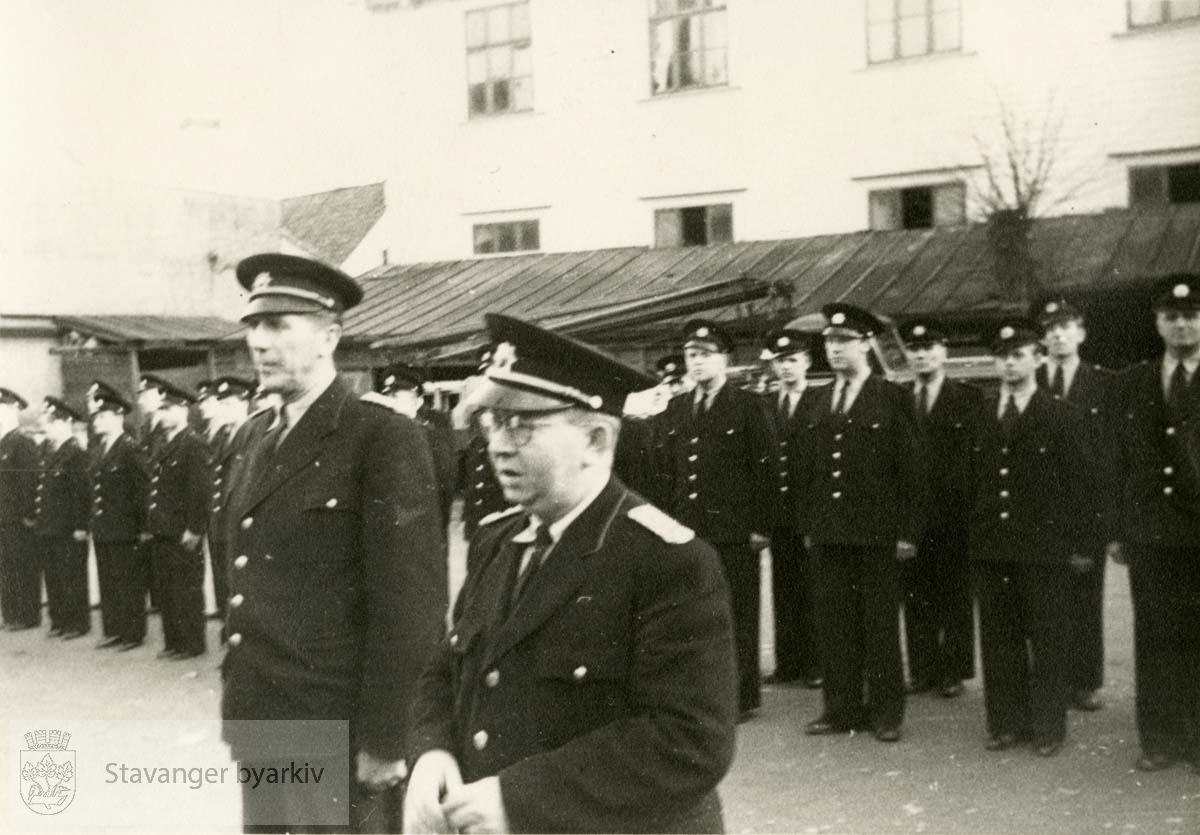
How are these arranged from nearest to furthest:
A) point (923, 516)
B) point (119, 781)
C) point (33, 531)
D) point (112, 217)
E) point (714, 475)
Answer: point (119, 781) → point (923, 516) → point (714, 475) → point (33, 531) → point (112, 217)

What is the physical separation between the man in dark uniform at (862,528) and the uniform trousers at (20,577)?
650 centimetres

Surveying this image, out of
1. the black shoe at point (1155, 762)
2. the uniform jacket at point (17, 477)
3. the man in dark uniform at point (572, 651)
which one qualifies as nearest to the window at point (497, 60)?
the black shoe at point (1155, 762)

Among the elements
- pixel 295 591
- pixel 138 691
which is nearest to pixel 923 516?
pixel 295 591

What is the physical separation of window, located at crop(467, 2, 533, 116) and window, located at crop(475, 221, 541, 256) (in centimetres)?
68

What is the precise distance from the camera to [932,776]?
450 cm

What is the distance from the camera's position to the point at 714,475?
561 cm

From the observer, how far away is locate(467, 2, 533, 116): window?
20.7 ft

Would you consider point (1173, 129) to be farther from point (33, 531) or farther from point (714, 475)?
point (33, 531)

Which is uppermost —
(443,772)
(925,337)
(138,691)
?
(925,337)

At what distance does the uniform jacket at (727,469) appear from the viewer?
5.57m

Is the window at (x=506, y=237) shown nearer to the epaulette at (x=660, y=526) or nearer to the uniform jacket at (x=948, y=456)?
the uniform jacket at (x=948, y=456)

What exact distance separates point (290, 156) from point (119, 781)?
2902 mm

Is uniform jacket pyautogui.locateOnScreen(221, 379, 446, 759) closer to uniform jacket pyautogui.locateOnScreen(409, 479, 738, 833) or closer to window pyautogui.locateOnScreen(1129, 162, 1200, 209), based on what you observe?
uniform jacket pyautogui.locateOnScreen(409, 479, 738, 833)

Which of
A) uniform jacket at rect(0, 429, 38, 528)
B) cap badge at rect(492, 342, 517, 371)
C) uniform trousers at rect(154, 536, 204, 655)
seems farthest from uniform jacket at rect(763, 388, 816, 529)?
uniform jacket at rect(0, 429, 38, 528)
